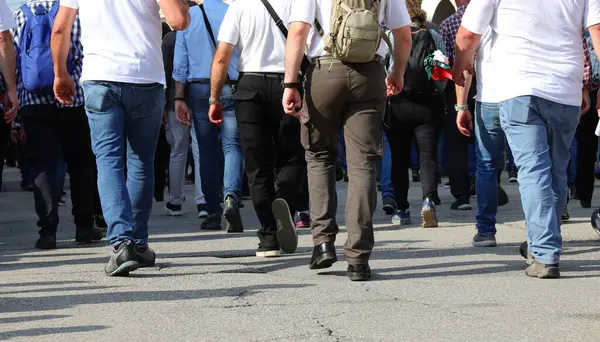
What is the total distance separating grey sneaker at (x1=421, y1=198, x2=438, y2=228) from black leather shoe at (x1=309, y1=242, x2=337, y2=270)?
2.88 m

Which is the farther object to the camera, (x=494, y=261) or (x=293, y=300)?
(x=494, y=261)

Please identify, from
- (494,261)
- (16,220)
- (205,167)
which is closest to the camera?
(494,261)

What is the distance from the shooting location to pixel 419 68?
979 centimetres

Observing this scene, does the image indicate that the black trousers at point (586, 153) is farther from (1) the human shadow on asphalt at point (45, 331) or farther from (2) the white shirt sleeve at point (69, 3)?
(1) the human shadow on asphalt at point (45, 331)

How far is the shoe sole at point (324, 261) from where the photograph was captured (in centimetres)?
695

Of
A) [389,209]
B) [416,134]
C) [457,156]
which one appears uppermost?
[416,134]

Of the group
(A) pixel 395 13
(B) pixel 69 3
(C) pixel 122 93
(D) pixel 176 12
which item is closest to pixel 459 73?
(A) pixel 395 13

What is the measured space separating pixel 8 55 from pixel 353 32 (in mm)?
2849

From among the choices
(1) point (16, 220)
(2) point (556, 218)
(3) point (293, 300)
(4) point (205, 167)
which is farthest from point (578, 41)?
(1) point (16, 220)

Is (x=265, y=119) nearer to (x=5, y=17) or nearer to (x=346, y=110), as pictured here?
(x=346, y=110)

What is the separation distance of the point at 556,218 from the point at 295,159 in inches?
73.9

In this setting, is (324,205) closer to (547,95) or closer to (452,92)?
(547,95)

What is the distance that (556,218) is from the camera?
6902 millimetres

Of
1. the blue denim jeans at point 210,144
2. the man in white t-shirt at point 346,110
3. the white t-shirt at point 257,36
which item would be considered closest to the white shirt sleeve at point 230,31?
A: the white t-shirt at point 257,36
